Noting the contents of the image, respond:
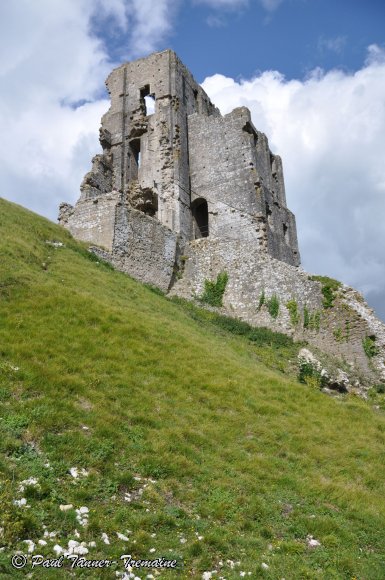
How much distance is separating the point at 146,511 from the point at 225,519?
1.27 meters

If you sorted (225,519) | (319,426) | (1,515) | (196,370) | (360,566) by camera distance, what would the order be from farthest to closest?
1. (196,370)
2. (319,426)
3. (225,519)
4. (360,566)
5. (1,515)

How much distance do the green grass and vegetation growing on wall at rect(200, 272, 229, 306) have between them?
10.4 m

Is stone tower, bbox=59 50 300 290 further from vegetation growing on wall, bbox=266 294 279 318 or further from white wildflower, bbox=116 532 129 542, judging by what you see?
white wildflower, bbox=116 532 129 542

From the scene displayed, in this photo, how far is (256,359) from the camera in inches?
776

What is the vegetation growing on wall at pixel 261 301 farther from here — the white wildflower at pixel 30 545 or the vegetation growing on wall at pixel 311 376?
the white wildflower at pixel 30 545

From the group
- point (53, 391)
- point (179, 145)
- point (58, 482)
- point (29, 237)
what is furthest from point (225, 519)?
point (179, 145)

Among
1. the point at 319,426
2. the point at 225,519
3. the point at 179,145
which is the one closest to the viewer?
the point at 225,519

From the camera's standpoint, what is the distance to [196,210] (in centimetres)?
3616

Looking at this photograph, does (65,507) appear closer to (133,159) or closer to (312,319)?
(312,319)

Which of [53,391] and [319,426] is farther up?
[53,391]

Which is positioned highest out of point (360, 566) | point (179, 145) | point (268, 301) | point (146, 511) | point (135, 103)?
point (135, 103)

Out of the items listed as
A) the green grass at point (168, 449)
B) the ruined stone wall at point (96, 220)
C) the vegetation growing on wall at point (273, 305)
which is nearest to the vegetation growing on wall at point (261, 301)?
the vegetation growing on wall at point (273, 305)

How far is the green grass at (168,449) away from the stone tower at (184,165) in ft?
49.0

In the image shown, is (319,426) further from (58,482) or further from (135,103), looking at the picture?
(135,103)
